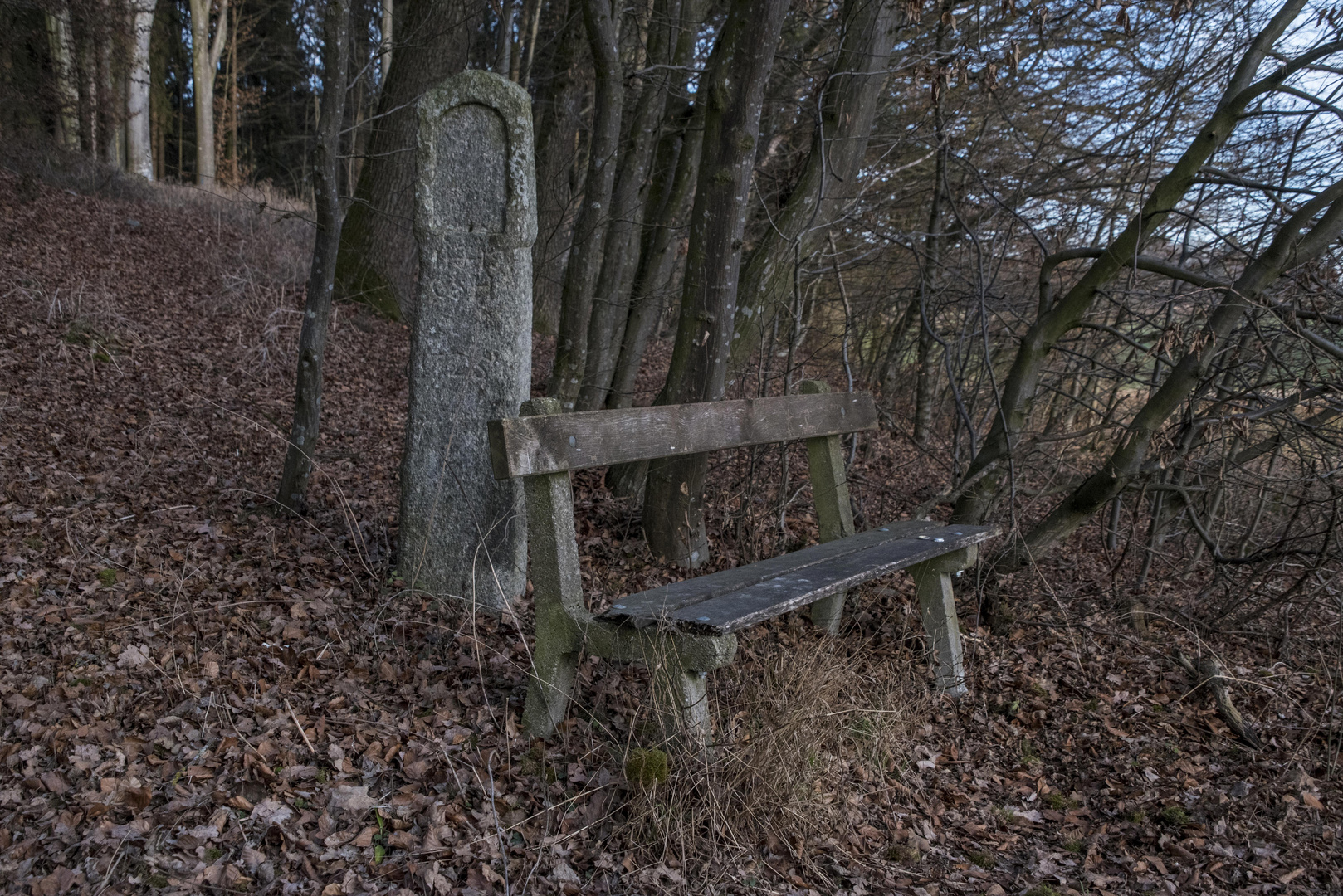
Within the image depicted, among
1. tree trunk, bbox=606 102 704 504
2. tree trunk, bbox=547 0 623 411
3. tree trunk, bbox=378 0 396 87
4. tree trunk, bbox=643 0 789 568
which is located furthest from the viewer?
tree trunk, bbox=378 0 396 87

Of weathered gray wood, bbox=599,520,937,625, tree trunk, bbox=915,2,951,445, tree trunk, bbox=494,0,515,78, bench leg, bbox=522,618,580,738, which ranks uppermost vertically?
tree trunk, bbox=494,0,515,78

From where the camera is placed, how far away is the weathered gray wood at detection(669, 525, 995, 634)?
2.57m

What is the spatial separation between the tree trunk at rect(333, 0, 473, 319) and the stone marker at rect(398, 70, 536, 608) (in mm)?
5237

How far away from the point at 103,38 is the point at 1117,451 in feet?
39.7

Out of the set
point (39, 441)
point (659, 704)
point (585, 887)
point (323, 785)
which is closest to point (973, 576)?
point (659, 704)

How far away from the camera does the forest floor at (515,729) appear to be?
94.1 inches

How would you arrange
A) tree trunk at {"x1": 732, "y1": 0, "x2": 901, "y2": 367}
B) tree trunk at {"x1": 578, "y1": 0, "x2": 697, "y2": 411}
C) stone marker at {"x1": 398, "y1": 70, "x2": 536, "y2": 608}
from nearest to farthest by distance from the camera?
stone marker at {"x1": 398, "y1": 70, "x2": 536, "y2": 608} → tree trunk at {"x1": 732, "y1": 0, "x2": 901, "y2": 367} → tree trunk at {"x1": 578, "y1": 0, "x2": 697, "y2": 411}

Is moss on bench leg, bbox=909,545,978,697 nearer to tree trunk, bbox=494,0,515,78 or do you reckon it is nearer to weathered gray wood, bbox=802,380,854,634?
weathered gray wood, bbox=802,380,854,634

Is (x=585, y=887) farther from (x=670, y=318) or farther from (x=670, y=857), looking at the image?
(x=670, y=318)

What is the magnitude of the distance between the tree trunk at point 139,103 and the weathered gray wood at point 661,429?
11898 millimetres

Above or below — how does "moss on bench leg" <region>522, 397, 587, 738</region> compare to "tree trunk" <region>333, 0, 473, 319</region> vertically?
below

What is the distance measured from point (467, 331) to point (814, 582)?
1.70 meters

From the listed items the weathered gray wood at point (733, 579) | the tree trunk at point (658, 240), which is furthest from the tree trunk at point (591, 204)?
the weathered gray wood at point (733, 579)

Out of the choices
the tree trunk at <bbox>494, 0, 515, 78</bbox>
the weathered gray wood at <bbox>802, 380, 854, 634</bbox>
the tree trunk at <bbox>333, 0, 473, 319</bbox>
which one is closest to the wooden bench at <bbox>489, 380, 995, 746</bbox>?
the weathered gray wood at <bbox>802, 380, 854, 634</bbox>
